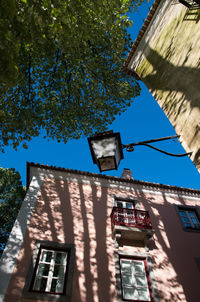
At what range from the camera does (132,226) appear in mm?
8266

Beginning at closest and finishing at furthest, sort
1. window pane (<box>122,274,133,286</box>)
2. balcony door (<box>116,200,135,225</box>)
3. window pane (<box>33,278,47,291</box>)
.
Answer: window pane (<box>33,278,47,291</box>) < window pane (<box>122,274,133,286</box>) < balcony door (<box>116,200,135,225</box>)

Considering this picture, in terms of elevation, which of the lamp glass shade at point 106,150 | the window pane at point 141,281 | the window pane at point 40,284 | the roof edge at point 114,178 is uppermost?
the roof edge at point 114,178

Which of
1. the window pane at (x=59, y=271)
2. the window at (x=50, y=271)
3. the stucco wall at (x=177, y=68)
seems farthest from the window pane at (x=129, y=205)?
the stucco wall at (x=177, y=68)

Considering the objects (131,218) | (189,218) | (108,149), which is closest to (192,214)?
(189,218)

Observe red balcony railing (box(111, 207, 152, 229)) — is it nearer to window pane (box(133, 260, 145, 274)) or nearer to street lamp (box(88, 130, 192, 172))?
window pane (box(133, 260, 145, 274))

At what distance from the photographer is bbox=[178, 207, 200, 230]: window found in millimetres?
9719

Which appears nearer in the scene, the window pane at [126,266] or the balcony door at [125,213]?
the window pane at [126,266]

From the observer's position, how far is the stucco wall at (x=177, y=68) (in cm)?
368

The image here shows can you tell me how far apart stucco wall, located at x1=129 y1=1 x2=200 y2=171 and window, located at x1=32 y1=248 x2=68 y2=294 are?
6399 millimetres

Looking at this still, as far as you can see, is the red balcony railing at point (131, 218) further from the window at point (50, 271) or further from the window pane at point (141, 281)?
the window at point (50, 271)

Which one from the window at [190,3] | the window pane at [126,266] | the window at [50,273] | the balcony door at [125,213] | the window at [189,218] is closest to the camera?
the window at [190,3]

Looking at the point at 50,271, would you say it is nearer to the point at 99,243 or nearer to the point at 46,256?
the point at 46,256

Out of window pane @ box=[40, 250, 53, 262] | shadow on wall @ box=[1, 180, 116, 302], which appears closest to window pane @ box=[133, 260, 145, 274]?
shadow on wall @ box=[1, 180, 116, 302]

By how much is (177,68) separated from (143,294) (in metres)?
7.69
